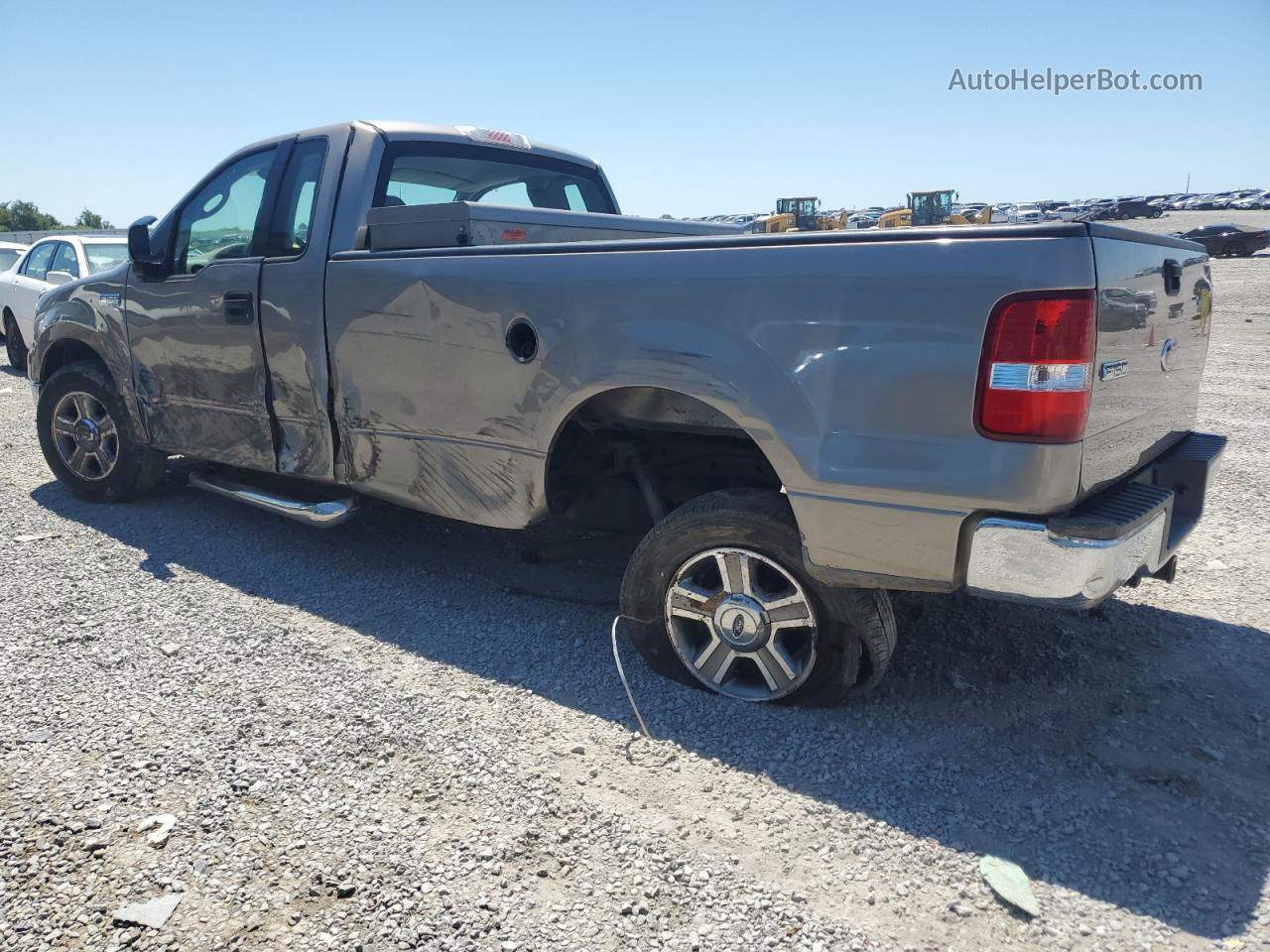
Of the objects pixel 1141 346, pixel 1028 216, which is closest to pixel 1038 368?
pixel 1141 346

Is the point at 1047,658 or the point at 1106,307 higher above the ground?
the point at 1106,307

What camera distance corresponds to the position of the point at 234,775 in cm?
286

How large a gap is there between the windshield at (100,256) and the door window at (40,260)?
70 cm

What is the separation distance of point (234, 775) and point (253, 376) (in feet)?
7.55

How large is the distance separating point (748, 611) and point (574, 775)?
82cm

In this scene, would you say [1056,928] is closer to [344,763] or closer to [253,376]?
[344,763]

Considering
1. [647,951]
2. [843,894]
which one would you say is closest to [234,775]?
[647,951]

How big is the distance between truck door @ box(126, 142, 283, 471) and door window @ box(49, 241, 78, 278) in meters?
6.61

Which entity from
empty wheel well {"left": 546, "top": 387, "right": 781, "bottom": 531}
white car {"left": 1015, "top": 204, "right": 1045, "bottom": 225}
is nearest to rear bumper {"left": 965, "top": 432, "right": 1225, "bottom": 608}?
white car {"left": 1015, "top": 204, "right": 1045, "bottom": 225}

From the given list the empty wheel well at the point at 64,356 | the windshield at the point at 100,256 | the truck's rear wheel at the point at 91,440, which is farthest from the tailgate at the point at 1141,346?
the windshield at the point at 100,256

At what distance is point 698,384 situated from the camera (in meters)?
3.08

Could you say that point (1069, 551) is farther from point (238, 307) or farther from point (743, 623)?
point (238, 307)

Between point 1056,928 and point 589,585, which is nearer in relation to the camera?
point 1056,928

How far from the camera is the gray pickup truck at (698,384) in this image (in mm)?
2600
